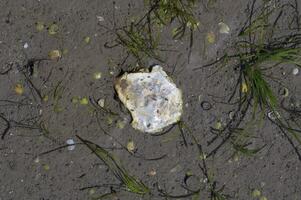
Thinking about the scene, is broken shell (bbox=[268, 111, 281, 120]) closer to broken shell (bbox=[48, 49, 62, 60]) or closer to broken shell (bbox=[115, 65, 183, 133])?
broken shell (bbox=[115, 65, 183, 133])

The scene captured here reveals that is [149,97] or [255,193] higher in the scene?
[149,97]

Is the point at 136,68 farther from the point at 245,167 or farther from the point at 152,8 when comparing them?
the point at 245,167

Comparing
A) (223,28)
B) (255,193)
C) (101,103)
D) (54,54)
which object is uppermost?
(223,28)

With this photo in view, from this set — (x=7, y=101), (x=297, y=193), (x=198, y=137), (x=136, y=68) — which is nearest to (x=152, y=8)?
(x=136, y=68)

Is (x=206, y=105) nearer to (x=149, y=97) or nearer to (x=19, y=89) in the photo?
(x=149, y=97)

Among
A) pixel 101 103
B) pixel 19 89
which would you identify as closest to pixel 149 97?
pixel 101 103

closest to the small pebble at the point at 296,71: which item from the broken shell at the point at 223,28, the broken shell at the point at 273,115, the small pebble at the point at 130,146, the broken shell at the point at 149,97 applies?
the broken shell at the point at 273,115

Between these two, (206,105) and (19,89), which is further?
(206,105)

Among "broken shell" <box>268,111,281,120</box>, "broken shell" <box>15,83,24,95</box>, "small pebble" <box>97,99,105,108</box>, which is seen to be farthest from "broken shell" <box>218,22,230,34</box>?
"broken shell" <box>15,83,24,95</box>
